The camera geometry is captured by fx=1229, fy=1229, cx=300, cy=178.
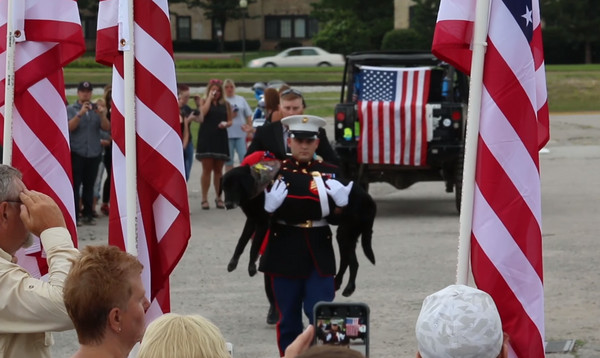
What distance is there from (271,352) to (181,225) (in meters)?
2.83

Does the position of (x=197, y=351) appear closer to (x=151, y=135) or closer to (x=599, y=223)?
(x=151, y=135)

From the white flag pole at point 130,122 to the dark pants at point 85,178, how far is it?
900 centimetres

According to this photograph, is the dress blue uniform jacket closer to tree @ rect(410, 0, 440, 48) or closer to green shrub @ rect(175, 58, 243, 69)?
green shrub @ rect(175, 58, 243, 69)

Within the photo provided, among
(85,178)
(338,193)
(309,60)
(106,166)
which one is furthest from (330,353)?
(309,60)

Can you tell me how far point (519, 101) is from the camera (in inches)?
239

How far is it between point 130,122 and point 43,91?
4.20 ft

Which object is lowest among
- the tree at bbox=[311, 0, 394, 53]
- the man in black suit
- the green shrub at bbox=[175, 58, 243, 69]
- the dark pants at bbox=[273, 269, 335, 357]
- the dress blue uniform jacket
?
the green shrub at bbox=[175, 58, 243, 69]

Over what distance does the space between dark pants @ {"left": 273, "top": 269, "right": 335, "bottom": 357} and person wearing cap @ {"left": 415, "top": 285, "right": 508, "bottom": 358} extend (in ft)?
14.4

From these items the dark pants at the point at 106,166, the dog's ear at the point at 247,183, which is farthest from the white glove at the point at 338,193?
the dark pants at the point at 106,166

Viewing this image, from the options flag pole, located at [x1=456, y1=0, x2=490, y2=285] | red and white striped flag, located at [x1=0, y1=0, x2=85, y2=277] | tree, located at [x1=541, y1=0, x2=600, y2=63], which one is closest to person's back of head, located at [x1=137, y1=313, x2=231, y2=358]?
flag pole, located at [x1=456, y1=0, x2=490, y2=285]

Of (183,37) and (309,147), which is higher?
(309,147)

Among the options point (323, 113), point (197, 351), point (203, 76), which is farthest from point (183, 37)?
point (197, 351)

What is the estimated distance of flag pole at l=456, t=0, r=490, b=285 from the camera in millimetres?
6023

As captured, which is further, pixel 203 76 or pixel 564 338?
pixel 203 76
